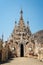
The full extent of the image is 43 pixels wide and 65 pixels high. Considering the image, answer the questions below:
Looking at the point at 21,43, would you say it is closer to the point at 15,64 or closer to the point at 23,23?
the point at 23,23

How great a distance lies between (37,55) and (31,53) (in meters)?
2.36

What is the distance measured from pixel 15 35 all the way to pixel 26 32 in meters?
3.15

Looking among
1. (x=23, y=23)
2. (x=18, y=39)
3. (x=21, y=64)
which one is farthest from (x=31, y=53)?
(x=21, y=64)

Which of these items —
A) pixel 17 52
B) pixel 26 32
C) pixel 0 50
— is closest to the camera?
pixel 0 50

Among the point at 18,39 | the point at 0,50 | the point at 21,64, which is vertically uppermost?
the point at 18,39

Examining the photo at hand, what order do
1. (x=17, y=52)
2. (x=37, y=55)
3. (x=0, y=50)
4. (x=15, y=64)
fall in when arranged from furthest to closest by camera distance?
(x=17, y=52)
(x=37, y=55)
(x=0, y=50)
(x=15, y=64)

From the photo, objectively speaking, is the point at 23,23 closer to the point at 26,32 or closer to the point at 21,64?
the point at 26,32

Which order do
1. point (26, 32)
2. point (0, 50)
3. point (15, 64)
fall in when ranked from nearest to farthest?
point (15, 64) → point (0, 50) → point (26, 32)

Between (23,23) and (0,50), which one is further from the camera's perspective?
(23,23)

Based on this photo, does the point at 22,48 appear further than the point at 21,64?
Yes

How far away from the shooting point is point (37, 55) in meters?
45.5

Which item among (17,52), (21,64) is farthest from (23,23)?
(21,64)

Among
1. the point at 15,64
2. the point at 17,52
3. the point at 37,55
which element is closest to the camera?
the point at 15,64

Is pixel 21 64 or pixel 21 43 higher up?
pixel 21 43
